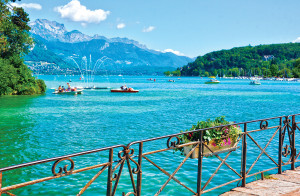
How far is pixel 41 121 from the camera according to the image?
3008 cm

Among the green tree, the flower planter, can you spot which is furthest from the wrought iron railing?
the green tree

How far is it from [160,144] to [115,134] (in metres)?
5.27

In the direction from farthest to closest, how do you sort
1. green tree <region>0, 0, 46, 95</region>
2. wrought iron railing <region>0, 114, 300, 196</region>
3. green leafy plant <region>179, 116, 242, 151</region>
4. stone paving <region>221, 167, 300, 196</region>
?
green tree <region>0, 0, 46, 95</region> < green leafy plant <region>179, 116, 242, 151</region> < stone paving <region>221, 167, 300, 196</region> < wrought iron railing <region>0, 114, 300, 196</region>

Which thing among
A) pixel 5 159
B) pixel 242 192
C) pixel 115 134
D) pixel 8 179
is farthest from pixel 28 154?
pixel 242 192

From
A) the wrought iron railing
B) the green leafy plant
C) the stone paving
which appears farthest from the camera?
the green leafy plant

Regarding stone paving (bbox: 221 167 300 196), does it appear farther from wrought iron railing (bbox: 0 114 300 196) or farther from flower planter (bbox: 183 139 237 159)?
flower planter (bbox: 183 139 237 159)

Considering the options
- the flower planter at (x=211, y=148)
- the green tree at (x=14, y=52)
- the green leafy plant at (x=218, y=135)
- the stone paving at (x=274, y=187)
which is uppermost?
the green tree at (x=14, y=52)

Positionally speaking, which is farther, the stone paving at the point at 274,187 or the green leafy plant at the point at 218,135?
the green leafy plant at the point at 218,135

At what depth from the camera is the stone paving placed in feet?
20.8

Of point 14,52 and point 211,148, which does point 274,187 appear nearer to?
point 211,148

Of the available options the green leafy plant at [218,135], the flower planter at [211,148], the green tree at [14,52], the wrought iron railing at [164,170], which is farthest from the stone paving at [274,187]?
the green tree at [14,52]

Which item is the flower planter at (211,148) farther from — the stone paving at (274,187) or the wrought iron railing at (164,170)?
the stone paving at (274,187)

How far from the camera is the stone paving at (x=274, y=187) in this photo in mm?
6350

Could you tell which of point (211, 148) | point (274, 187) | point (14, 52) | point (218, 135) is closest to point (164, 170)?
point (211, 148)
